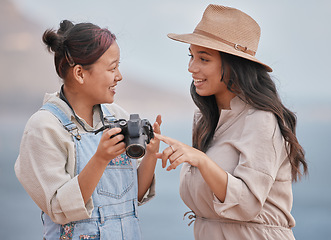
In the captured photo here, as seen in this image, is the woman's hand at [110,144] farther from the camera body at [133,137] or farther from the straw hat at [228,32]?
the straw hat at [228,32]

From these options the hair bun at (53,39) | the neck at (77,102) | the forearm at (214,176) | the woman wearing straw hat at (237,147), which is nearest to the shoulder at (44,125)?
the neck at (77,102)

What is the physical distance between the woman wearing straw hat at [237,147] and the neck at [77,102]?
12.0 inches

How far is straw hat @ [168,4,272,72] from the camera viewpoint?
4.73ft

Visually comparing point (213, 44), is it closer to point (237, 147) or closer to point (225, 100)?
point (225, 100)

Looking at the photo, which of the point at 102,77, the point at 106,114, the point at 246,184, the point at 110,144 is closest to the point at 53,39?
the point at 102,77

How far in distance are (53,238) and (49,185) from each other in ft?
0.60

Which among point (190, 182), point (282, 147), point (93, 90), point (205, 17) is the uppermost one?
point (205, 17)

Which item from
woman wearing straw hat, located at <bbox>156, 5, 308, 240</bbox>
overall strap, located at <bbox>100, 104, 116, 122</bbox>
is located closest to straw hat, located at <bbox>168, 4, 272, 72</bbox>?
woman wearing straw hat, located at <bbox>156, 5, 308, 240</bbox>

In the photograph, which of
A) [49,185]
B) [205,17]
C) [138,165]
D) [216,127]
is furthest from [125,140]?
[205,17]

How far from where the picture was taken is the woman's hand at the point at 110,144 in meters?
1.16

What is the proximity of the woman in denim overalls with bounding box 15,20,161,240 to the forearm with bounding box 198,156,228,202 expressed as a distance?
0.23 m

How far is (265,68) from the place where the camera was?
4.89 feet

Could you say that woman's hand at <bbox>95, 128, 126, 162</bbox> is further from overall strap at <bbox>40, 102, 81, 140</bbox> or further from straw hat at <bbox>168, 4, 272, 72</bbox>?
straw hat at <bbox>168, 4, 272, 72</bbox>

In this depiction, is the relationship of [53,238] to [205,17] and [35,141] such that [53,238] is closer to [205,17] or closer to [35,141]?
[35,141]
